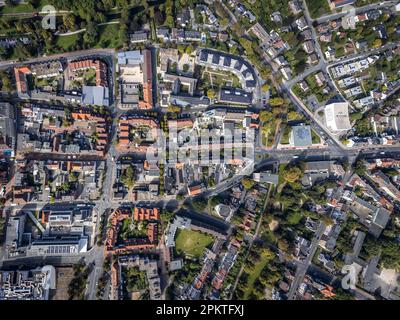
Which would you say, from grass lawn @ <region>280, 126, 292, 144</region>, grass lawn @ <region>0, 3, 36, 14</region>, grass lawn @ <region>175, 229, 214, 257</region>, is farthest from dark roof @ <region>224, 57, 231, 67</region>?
grass lawn @ <region>0, 3, 36, 14</region>

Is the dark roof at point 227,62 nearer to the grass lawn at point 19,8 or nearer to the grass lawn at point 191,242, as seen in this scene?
the grass lawn at point 191,242

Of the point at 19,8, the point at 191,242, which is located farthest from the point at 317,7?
the point at 19,8

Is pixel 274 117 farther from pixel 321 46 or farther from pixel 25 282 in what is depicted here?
pixel 25 282

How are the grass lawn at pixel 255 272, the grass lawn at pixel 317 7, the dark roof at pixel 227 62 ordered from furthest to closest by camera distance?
the grass lawn at pixel 317 7, the dark roof at pixel 227 62, the grass lawn at pixel 255 272

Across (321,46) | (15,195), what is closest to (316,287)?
(321,46)

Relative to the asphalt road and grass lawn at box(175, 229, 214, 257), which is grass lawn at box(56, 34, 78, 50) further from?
the asphalt road

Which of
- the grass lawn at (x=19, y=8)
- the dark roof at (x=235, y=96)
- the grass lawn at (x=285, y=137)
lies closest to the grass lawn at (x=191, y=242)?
the grass lawn at (x=285, y=137)
